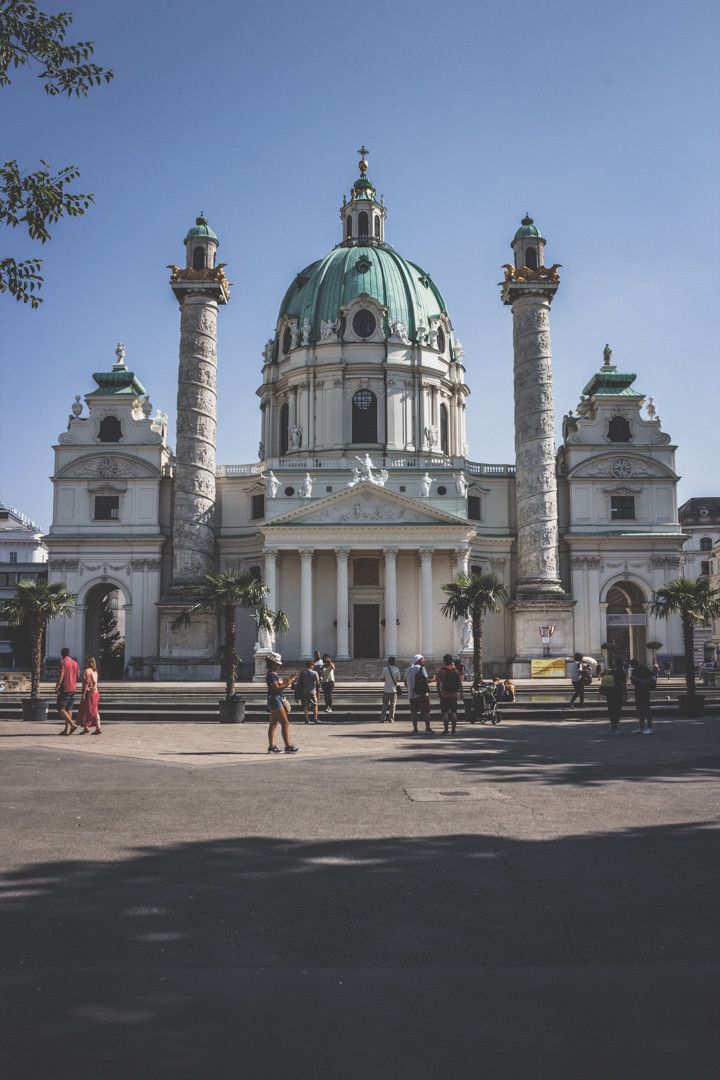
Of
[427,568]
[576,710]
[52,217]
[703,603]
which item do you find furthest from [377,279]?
[52,217]

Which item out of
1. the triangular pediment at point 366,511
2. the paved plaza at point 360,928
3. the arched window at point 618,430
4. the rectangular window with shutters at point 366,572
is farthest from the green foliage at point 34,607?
the arched window at point 618,430

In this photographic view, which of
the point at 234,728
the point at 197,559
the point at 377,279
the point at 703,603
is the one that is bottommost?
the point at 234,728

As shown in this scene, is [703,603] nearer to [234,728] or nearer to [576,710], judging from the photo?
[576,710]

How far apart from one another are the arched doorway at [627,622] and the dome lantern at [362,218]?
33447mm

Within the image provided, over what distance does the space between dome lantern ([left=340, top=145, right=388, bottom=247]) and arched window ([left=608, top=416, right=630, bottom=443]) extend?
25.7 m

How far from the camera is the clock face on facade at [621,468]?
59.0 metres

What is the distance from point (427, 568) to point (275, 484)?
1054 centimetres

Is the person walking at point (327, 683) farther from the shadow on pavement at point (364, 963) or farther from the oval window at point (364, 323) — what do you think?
the oval window at point (364, 323)

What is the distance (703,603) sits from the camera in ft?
107

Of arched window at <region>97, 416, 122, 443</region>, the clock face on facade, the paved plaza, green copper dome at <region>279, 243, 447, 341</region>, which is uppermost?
green copper dome at <region>279, 243, 447, 341</region>

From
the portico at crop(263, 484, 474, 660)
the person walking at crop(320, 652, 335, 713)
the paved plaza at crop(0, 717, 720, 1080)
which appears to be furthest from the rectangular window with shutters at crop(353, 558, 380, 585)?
the paved plaza at crop(0, 717, 720, 1080)

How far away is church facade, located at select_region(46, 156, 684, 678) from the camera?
178ft

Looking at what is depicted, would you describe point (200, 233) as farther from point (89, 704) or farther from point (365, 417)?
point (89, 704)

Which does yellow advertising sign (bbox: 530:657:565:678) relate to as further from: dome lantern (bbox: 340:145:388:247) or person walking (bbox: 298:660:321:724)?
dome lantern (bbox: 340:145:388:247)
